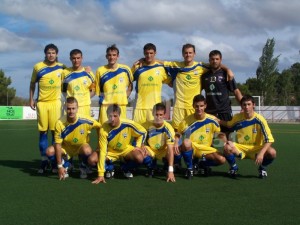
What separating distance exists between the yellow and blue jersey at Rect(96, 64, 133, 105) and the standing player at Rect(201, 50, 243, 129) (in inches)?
48.2

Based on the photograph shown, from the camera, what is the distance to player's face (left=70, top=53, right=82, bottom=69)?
634cm

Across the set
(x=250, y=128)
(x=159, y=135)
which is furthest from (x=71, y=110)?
(x=250, y=128)

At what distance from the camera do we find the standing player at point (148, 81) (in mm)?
6395

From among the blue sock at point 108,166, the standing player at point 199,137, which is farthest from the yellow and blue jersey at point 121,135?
the standing player at point 199,137

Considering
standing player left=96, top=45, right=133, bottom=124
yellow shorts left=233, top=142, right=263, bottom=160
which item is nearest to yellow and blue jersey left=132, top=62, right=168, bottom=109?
standing player left=96, top=45, right=133, bottom=124

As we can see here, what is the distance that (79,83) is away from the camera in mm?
6418

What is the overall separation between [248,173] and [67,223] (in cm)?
351

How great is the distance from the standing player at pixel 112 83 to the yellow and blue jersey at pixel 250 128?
166cm

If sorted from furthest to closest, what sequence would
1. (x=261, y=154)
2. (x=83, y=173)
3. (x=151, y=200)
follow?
(x=83, y=173)
(x=261, y=154)
(x=151, y=200)

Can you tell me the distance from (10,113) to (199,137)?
30364 millimetres

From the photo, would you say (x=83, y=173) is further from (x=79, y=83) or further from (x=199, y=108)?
(x=199, y=108)

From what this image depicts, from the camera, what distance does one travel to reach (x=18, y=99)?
41.5 metres

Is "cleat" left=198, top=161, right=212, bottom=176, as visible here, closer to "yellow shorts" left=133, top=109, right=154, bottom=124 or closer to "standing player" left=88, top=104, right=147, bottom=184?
"standing player" left=88, top=104, right=147, bottom=184

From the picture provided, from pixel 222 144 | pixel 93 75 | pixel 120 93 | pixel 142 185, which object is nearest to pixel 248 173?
pixel 222 144
